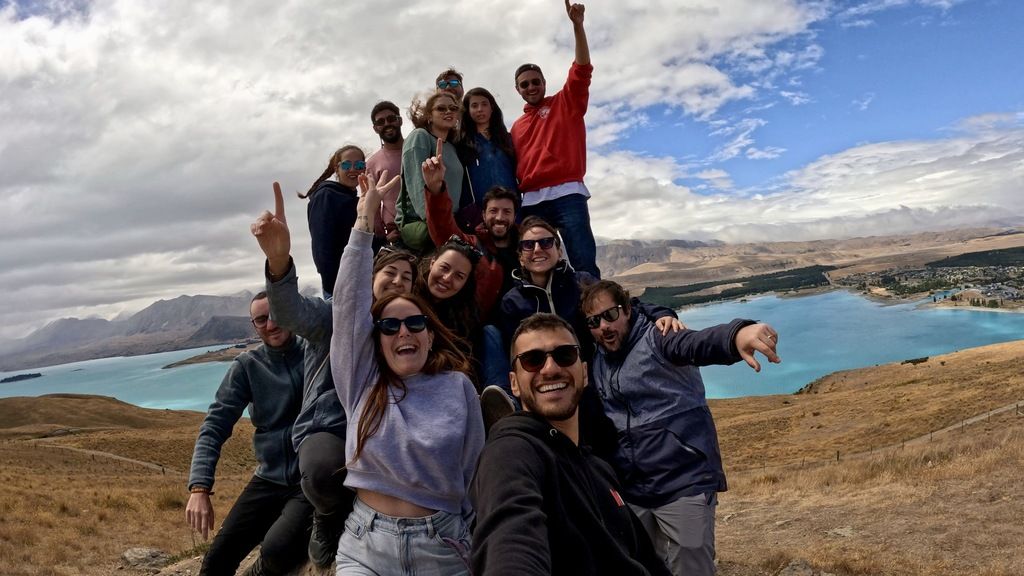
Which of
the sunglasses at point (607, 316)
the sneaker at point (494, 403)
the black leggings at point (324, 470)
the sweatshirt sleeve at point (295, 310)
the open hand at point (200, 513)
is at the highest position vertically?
the sweatshirt sleeve at point (295, 310)

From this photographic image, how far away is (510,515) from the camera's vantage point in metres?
2.09

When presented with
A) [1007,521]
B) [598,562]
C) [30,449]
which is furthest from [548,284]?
[30,449]

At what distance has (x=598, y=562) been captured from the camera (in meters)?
2.31

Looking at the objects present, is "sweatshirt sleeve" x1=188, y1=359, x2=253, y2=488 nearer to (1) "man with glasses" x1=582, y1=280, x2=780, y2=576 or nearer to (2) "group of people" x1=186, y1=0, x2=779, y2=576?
(2) "group of people" x1=186, y1=0, x2=779, y2=576

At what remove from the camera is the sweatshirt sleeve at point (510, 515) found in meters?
2.01

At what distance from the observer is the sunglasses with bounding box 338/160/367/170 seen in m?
5.42

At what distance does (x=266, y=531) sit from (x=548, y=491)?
135 inches

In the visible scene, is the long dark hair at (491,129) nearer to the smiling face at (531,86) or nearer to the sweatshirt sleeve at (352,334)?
the smiling face at (531,86)

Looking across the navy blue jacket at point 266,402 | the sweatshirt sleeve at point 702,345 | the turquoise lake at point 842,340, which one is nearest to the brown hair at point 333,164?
the navy blue jacket at point 266,402

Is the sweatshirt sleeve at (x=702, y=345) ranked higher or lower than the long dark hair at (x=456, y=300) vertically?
lower

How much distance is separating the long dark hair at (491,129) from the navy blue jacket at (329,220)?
1.29 metres

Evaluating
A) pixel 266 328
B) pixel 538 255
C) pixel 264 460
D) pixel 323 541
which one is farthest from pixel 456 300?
pixel 264 460

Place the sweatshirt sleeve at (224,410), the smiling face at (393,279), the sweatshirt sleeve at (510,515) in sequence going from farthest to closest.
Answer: the sweatshirt sleeve at (224,410)
the smiling face at (393,279)
the sweatshirt sleeve at (510,515)

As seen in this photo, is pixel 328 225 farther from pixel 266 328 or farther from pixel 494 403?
pixel 494 403
